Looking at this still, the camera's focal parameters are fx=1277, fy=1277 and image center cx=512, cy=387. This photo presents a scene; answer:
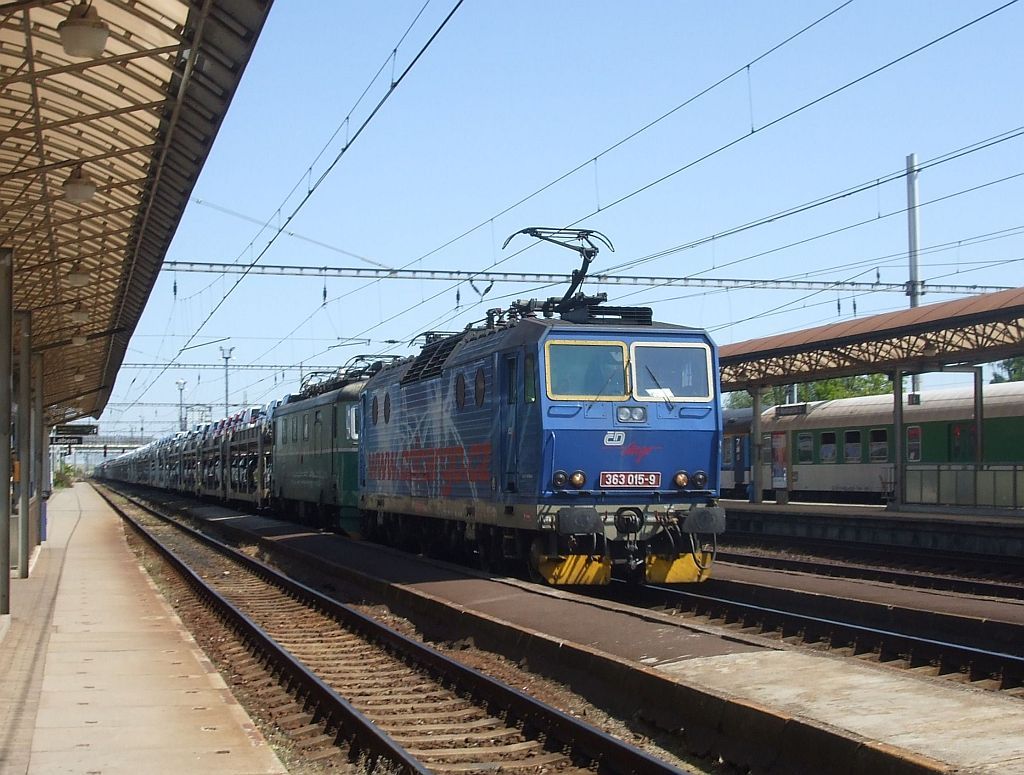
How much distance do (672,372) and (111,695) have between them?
7.93 metres

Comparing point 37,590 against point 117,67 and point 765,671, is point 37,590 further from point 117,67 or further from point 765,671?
point 765,671

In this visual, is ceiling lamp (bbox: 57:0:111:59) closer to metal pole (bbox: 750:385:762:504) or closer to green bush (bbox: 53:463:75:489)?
metal pole (bbox: 750:385:762:504)

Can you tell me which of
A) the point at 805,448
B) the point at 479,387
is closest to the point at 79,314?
the point at 479,387

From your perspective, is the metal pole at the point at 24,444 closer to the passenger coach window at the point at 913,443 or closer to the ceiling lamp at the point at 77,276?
the ceiling lamp at the point at 77,276

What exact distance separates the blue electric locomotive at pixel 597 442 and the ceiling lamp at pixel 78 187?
5.05m

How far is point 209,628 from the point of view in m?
15.2

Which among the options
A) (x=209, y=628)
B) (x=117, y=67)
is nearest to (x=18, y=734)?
(x=117, y=67)

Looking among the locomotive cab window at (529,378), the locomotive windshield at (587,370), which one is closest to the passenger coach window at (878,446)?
the locomotive windshield at (587,370)

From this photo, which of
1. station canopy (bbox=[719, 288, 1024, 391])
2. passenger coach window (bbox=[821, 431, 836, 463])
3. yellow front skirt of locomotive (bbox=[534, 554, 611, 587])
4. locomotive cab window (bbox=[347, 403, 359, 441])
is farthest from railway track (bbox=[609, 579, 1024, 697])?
passenger coach window (bbox=[821, 431, 836, 463])

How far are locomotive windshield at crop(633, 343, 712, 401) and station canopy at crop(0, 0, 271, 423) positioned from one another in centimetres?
556

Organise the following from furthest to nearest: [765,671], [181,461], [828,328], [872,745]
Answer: [181,461] → [828,328] → [765,671] → [872,745]

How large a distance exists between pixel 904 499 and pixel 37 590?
54.1 ft

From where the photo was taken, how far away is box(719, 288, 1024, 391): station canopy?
862 inches

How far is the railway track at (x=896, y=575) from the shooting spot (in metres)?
16.0
